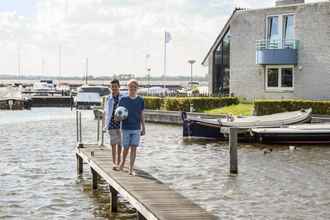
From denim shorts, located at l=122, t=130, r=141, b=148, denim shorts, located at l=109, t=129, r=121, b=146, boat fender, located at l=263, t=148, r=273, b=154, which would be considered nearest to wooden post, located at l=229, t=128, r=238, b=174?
denim shorts, located at l=109, t=129, r=121, b=146

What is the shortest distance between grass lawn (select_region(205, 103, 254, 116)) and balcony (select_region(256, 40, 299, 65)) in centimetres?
331

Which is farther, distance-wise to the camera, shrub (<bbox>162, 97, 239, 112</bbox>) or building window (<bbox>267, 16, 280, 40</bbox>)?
building window (<bbox>267, 16, 280, 40</bbox>)

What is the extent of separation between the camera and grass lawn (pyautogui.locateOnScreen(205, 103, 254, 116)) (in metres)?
42.4

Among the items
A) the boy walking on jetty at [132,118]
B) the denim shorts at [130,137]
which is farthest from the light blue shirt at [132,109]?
the denim shorts at [130,137]

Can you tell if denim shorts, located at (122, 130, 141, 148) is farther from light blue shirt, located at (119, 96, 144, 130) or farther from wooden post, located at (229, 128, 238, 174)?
wooden post, located at (229, 128, 238, 174)

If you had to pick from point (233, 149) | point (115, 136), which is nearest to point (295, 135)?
point (233, 149)

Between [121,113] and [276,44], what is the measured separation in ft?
106

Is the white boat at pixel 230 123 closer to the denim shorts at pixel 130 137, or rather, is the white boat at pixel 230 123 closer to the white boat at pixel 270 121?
the white boat at pixel 270 121

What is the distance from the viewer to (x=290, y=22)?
46.1m

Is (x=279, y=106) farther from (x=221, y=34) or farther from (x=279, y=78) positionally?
(x=221, y=34)

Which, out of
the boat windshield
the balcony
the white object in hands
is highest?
the balcony

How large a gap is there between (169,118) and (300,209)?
29.1 m

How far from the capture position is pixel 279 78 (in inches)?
1825

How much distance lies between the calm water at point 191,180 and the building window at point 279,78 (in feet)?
44.9
